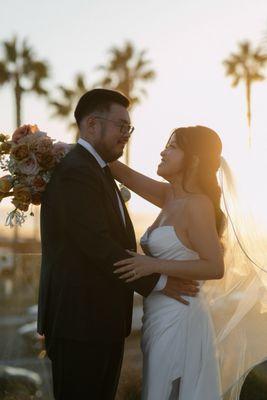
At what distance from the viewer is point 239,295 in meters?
4.91

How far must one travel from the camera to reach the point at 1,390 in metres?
5.39

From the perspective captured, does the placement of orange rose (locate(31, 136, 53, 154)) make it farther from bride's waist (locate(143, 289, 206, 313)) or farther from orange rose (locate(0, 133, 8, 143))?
bride's waist (locate(143, 289, 206, 313))

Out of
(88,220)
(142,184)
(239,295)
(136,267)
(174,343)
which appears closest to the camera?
(88,220)

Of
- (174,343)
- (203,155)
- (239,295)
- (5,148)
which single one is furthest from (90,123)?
(239,295)

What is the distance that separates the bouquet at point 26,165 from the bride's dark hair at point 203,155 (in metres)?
0.77

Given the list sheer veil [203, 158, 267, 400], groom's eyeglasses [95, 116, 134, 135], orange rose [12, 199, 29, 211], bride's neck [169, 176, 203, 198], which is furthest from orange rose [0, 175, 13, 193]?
sheer veil [203, 158, 267, 400]

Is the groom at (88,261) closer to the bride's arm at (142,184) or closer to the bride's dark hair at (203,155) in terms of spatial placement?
the bride's dark hair at (203,155)

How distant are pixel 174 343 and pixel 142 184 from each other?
1.27 meters

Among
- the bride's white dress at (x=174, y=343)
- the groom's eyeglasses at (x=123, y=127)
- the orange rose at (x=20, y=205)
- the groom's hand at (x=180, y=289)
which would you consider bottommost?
the bride's white dress at (x=174, y=343)

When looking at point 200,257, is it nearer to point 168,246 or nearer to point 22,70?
point 168,246

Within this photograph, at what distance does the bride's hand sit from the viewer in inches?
158

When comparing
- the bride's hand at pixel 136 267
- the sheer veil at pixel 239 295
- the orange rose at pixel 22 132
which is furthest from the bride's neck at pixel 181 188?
the orange rose at pixel 22 132

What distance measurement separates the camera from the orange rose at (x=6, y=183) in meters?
4.21

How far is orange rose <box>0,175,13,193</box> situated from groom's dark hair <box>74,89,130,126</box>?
0.60m
